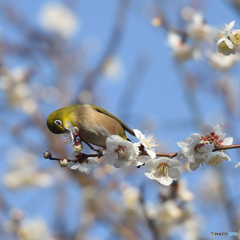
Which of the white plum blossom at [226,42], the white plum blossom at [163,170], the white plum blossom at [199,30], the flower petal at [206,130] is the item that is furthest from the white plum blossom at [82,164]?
the white plum blossom at [199,30]

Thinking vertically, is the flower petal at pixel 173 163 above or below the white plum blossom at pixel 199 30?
below

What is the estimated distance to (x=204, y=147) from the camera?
1.84m

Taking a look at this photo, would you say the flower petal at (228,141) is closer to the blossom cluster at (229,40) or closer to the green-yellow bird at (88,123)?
the blossom cluster at (229,40)

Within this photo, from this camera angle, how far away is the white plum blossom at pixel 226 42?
2.08 m

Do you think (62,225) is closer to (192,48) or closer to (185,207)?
(185,207)

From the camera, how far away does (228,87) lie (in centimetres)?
497

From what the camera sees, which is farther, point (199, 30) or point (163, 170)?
point (199, 30)

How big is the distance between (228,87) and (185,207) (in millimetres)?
1912

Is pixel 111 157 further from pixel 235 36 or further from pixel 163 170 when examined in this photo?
pixel 235 36

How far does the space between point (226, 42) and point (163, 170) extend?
2.53 feet

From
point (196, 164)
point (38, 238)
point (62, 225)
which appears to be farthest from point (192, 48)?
point (38, 238)

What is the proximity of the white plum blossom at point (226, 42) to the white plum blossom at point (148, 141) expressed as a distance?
630mm

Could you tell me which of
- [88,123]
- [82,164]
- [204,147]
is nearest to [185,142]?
[204,147]

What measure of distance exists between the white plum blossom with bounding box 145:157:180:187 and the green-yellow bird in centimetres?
58
